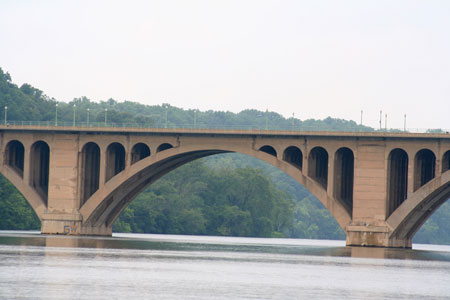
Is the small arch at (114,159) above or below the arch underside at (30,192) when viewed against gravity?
above

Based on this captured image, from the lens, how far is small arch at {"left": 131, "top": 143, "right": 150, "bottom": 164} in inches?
4136

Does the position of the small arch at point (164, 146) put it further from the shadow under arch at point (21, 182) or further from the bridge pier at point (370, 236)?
the bridge pier at point (370, 236)

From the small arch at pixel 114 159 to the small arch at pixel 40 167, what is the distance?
7649mm

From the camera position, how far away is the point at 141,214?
6324 inches

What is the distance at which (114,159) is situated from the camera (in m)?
107

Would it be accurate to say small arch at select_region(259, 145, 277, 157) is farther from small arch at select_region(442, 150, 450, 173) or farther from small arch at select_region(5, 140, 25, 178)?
small arch at select_region(5, 140, 25, 178)

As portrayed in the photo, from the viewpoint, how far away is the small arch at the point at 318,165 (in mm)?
98250

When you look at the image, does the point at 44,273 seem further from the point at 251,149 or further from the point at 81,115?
the point at 81,115

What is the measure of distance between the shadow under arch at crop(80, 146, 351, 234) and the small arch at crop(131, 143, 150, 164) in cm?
168

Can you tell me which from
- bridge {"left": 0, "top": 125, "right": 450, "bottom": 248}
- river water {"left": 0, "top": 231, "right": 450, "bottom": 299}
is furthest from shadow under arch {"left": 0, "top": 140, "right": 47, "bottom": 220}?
river water {"left": 0, "top": 231, "right": 450, "bottom": 299}

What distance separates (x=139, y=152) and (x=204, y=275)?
50.0m

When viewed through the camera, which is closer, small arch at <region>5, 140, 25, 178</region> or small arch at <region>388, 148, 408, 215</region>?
small arch at <region>388, 148, 408, 215</region>

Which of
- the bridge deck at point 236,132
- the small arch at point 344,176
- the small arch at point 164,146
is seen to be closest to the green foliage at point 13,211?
the bridge deck at point 236,132

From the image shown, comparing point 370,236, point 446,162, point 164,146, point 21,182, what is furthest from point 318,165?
point 21,182
